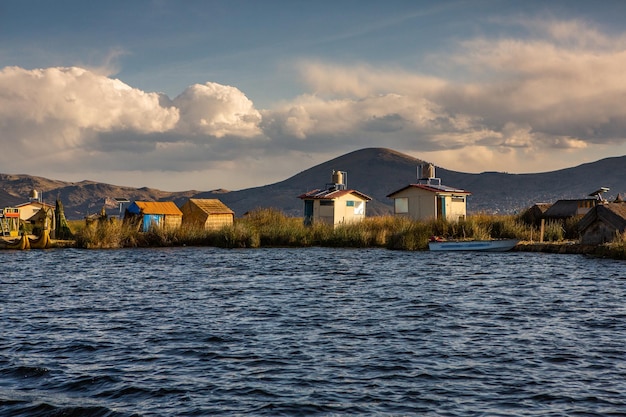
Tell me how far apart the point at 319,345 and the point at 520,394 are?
540cm

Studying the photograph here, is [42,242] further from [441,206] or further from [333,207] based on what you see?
[441,206]

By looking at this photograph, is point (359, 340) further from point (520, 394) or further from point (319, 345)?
point (520, 394)

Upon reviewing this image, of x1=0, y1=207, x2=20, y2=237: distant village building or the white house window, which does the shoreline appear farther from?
x1=0, y1=207, x2=20, y2=237: distant village building

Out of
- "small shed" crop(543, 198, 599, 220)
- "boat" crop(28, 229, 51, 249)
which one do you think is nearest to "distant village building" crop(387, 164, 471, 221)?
"small shed" crop(543, 198, 599, 220)

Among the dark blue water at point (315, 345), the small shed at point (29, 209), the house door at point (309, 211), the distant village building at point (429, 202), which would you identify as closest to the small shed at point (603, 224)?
the dark blue water at point (315, 345)

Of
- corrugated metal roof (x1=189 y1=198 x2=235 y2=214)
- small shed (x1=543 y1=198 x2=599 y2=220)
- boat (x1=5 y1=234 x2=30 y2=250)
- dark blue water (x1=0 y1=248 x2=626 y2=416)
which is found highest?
corrugated metal roof (x1=189 y1=198 x2=235 y2=214)

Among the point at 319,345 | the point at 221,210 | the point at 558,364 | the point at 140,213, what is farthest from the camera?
the point at 221,210

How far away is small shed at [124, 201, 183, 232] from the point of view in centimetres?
6059

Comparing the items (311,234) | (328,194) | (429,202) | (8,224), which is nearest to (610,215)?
(429,202)

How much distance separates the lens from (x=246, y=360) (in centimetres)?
1477

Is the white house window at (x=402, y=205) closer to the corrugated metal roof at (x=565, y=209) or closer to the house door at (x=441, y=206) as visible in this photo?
the house door at (x=441, y=206)

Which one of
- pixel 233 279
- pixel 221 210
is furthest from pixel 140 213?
pixel 233 279

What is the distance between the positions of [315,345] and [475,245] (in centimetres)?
3299

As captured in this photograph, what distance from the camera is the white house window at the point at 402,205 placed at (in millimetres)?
66750
